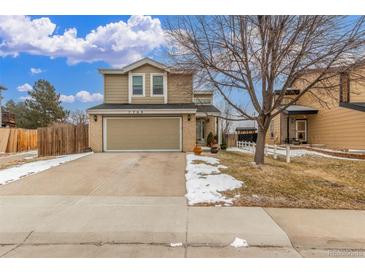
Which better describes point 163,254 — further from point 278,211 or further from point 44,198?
point 44,198

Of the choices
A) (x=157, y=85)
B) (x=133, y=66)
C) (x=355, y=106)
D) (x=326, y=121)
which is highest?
(x=133, y=66)

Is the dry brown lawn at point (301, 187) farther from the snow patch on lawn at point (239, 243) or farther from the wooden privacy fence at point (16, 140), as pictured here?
the wooden privacy fence at point (16, 140)

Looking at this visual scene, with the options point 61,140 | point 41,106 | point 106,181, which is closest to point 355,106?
point 106,181

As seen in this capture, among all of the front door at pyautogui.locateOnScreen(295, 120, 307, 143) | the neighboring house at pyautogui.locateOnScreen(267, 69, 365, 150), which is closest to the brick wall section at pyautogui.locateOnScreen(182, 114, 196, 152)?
the neighboring house at pyautogui.locateOnScreen(267, 69, 365, 150)

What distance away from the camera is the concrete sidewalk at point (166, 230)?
3.57 m

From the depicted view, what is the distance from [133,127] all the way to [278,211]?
462 inches

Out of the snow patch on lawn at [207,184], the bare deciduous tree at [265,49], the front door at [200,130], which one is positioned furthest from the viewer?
the front door at [200,130]

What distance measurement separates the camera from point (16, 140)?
19.2m

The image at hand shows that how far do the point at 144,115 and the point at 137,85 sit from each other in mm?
2436

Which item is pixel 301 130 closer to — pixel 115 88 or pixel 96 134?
pixel 115 88

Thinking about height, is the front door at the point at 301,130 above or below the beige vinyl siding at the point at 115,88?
below

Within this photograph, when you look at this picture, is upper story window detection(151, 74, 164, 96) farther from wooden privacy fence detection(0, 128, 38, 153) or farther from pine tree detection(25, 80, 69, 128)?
pine tree detection(25, 80, 69, 128)

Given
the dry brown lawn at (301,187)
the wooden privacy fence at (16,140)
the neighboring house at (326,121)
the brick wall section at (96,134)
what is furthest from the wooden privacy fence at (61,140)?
the neighboring house at (326,121)
